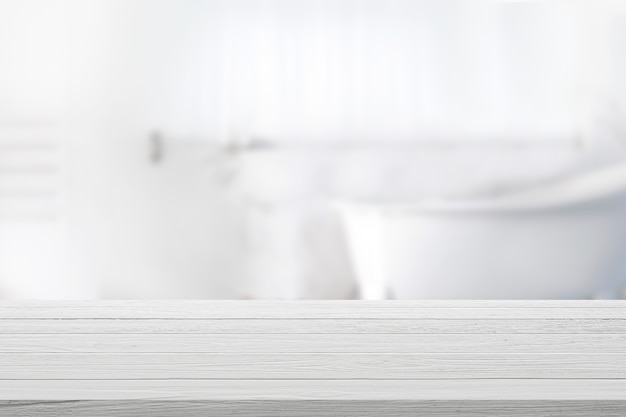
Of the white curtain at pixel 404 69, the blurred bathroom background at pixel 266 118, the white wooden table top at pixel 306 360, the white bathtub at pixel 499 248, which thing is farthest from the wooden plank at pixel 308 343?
the white curtain at pixel 404 69

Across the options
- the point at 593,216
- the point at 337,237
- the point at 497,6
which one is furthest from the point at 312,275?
the point at 497,6

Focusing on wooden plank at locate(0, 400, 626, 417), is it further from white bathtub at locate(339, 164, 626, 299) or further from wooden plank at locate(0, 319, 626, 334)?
white bathtub at locate(339, 164, 626, 299)

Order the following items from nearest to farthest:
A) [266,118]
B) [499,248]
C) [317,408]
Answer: [317,408] → [499,248] → [266,118]

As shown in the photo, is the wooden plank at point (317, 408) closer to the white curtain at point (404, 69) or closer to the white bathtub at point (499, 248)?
the white bathtub at point (499, 248)

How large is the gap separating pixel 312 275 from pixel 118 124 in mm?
557

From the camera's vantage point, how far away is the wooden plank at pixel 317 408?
690 millimetres

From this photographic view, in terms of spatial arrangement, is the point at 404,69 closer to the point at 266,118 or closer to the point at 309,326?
the point at 266,118

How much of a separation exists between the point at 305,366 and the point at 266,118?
3.22 feet

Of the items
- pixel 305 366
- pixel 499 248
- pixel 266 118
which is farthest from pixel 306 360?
pixel 266 118

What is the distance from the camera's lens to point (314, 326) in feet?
2.52

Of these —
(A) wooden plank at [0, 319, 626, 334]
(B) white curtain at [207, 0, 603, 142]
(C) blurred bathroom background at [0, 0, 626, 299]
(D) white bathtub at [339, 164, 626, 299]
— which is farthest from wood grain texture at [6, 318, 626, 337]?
(B) white curtain at [207, 0, 603, 142]

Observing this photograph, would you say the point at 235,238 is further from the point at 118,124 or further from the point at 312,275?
the point at 118,124

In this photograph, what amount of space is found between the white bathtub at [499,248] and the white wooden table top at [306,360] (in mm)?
517

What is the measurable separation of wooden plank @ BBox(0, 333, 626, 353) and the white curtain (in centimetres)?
92
